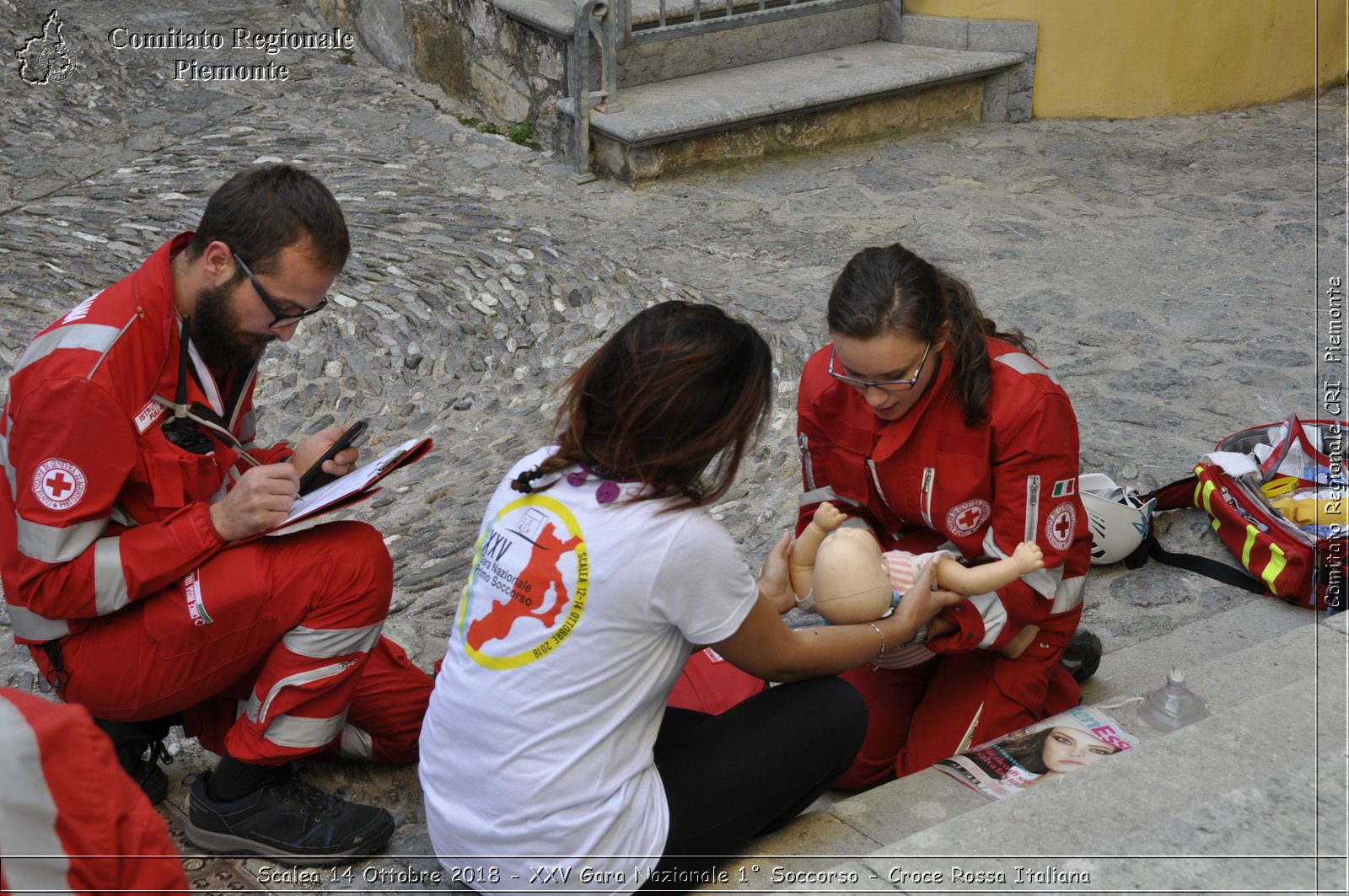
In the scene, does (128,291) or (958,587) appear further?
(958,587)

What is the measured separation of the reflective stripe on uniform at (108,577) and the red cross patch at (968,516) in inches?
70.0

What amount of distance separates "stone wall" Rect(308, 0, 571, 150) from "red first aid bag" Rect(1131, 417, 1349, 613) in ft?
13.2

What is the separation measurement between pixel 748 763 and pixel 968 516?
0.88 m

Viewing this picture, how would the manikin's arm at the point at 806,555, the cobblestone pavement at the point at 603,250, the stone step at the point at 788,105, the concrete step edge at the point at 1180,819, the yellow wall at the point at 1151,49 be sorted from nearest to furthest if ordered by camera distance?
the concrete step edge at the point at 1180,819, the manikin's arm at the point at 806,555, the cobblestone pavement at the point at 603,250, the stone step at the point at 788,105, the yellow wall at the point at 1151,49

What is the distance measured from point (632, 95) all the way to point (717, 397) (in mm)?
5036

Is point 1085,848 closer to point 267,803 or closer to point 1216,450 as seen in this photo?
point 267,803

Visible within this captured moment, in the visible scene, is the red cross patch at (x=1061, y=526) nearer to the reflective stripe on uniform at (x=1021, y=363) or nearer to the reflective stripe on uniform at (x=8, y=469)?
the reflective stripe on uniform at (x=1021, y=363)

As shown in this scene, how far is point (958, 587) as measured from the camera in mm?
2861

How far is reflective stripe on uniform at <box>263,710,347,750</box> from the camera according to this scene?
2.63 metres

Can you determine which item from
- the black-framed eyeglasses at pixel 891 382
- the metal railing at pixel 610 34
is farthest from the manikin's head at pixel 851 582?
the metal railing at pixel 610 34

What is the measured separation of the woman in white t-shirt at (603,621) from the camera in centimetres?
219

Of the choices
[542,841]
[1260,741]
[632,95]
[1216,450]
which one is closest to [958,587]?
[1260,741]

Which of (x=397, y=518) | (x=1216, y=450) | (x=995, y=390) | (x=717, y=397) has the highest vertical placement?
Result: (x=717, y=397)

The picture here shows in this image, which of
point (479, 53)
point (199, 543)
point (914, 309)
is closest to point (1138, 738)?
point (914, 309)
